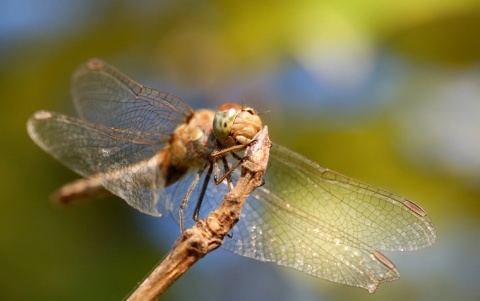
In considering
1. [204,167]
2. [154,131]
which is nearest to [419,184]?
[204,167]

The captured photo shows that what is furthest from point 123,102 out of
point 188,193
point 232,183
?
point 232,183

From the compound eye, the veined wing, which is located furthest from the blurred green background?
the compound eye

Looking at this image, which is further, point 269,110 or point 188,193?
point 269,110


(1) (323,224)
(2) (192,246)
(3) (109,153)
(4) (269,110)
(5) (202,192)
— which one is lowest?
(2) (192,246)

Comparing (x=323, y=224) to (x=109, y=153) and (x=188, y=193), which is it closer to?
(x=188, y=193)

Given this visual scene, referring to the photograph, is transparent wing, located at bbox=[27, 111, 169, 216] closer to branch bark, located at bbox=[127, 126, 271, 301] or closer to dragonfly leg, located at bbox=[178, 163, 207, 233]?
dragonfly leg, located at bbox=[178, 163, 207, 233]

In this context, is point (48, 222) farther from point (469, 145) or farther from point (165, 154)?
point (469, 145)
